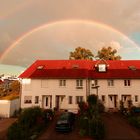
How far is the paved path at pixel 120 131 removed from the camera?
19.2 m

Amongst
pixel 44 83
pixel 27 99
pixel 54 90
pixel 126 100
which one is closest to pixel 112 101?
pixel 126 100

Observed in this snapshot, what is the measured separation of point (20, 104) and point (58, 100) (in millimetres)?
6875

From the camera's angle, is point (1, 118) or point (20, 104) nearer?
point (1, 118)

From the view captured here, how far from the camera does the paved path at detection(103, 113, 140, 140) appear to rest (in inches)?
757

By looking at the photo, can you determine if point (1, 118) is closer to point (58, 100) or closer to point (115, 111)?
point (58, 100)

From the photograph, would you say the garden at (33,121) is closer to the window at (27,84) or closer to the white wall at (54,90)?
the white wall at (54,90)

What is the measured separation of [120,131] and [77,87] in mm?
14957

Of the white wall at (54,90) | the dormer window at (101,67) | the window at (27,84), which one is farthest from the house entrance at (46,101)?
the dormer window at (101,67)

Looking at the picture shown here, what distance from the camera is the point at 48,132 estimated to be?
21375 millimetres

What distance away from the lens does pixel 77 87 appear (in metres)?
35.3

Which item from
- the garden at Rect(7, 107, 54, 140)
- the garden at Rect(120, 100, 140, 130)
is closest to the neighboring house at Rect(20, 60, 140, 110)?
the garden at Rect(120, 100, 140, 130)

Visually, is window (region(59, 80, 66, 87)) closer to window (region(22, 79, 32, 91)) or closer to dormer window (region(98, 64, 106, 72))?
window (region(22, 79, 32, 91))

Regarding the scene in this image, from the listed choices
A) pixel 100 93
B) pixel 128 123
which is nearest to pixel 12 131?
pixel 128 123

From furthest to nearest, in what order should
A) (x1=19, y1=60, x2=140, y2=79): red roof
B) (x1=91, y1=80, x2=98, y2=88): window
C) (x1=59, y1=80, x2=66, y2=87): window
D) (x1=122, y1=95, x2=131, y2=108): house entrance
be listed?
(x1=59, y1=80, x2=66, y2=87): window < (x1=19, y1=60, x2=140, y2=79): red roof < (x1=91, y1=80, x2=98, y2=88): window < (x1=122, y1=95, x2=131, y2=108): house entrance
